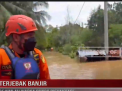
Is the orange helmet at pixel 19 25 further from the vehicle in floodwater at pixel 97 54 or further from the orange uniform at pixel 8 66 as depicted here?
the vehicle in floodwater at pixel 97 54

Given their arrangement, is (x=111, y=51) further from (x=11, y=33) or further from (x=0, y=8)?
(x=0, y=8)

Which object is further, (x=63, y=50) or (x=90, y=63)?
(x=90, y=63)

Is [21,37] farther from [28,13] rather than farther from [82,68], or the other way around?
[82,68]

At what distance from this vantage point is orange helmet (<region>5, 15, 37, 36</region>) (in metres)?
1.42

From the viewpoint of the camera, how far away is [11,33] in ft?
4.74

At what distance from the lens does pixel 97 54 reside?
6.24ft

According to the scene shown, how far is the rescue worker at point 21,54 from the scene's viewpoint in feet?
4.70

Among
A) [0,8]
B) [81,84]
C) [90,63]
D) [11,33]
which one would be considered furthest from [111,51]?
[0,8]

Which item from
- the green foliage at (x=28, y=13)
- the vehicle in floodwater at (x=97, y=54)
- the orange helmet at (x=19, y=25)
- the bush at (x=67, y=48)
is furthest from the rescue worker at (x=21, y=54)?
the vehicle in floodwater at (x=97, y=54)

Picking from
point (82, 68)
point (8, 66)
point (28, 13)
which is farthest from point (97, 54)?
point (8, 66)

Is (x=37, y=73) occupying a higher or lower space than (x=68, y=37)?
lower

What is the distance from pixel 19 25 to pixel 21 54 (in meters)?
0.21

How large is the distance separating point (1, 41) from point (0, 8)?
264 mm

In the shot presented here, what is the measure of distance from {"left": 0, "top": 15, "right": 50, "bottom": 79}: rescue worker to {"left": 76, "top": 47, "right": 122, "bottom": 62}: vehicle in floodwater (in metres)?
0.44
